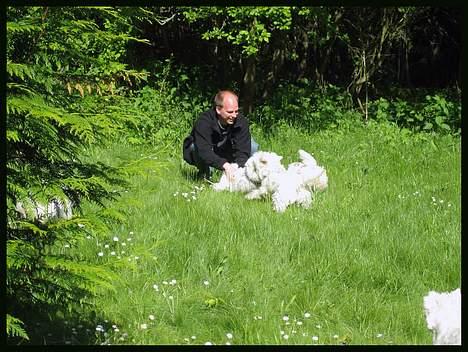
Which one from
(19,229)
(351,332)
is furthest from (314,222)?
(19,229)

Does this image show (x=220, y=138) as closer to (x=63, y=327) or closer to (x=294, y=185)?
(x=294, y=185)

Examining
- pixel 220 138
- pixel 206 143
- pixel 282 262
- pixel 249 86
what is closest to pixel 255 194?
pixel 206 143

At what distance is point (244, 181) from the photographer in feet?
23.6

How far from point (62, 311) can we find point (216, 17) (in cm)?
768

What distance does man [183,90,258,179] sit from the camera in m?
7.86

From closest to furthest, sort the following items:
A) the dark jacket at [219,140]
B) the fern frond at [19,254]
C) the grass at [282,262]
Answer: the fern frond at [19,254], the grass at [282,262], the dark jacket at [219,140]

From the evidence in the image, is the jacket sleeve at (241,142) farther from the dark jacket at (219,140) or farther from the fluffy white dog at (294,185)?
the fluffy white dog at (294,185)

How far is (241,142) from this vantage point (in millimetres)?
8070

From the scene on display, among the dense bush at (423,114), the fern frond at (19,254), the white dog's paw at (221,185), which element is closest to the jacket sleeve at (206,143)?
the white dog's paw at (221,185)

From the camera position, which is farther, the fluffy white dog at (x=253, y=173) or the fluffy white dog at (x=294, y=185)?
the fluffy white dog at (x=253, y=173)

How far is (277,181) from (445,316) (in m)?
3.43

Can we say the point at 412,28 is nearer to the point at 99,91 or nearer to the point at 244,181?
the point at 244,181

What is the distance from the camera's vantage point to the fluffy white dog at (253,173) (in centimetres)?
700

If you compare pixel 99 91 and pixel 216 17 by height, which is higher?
pixel 216 17
